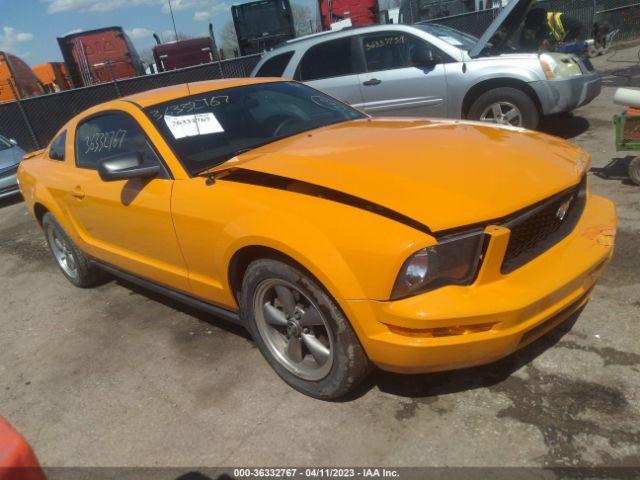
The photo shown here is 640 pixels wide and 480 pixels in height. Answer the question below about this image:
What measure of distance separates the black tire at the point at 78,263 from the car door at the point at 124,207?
1.27ft

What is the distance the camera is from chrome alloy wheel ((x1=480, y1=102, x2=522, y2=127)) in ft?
20.5

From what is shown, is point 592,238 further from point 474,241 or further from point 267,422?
point 267,422

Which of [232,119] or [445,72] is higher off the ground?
[232,119]

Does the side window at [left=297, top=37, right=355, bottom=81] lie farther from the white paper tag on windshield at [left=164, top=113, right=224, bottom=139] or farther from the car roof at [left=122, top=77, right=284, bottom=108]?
the white paper tag on windshield at [left=164, top=113, right=224, bottom=139]

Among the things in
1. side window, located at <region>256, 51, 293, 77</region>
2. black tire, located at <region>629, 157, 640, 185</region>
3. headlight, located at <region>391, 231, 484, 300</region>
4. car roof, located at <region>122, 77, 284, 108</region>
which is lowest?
black tire, located at <region>629, 157, 640, 185</region>

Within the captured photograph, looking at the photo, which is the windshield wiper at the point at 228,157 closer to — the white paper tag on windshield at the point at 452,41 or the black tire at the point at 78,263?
the black tire at the point at 78,263

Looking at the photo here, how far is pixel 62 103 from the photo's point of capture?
13.1m

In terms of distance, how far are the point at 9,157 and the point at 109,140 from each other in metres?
7.31

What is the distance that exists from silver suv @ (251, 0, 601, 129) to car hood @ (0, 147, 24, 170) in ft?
18.4

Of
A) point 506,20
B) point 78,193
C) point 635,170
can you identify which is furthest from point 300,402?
point 506,20

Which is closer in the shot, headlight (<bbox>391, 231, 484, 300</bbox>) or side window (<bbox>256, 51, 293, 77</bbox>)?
headlight (<bbox>391, 231, 484, 300</bbox>)

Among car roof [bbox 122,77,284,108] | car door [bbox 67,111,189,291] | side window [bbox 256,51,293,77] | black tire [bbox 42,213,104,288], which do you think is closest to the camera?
car door [bbox 67,111,189,291]

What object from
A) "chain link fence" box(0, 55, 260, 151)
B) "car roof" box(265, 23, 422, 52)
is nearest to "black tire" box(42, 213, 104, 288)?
"car roof" box(265, 23, 422, 52)

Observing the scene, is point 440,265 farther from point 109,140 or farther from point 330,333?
point 109,140
